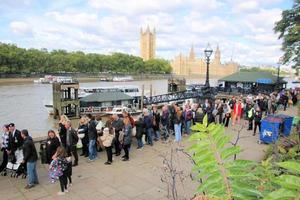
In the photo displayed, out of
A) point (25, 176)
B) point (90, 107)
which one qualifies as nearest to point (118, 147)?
point (25, 176)

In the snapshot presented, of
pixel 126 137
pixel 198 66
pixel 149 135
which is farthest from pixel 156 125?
pixel 198 66

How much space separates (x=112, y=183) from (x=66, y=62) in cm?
11849

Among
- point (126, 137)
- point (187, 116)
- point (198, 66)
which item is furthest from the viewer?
point (198, 66)

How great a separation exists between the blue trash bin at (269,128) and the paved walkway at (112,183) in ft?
6.90

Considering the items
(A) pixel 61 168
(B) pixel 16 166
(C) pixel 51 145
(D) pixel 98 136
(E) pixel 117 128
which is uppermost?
(E) pixel 117 128

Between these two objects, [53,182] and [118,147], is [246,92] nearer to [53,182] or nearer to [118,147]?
[118,147]

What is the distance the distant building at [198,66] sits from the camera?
182 meters

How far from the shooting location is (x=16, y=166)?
28.6 feet

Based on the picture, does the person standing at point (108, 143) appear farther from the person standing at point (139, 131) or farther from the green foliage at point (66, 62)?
the green foliage at point (66, 62)

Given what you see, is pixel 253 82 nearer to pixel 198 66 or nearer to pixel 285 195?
pixel 285 195

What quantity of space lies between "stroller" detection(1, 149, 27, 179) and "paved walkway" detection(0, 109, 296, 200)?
0.69ft

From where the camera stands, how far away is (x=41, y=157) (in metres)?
9.52

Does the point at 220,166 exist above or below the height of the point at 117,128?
above

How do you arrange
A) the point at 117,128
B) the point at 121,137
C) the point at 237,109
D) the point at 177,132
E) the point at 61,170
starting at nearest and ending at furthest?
1. the point at 61,170
2. the point at 121,137
3. the point at 117,128
4. the point at 177,132
5. the point at 237,109
